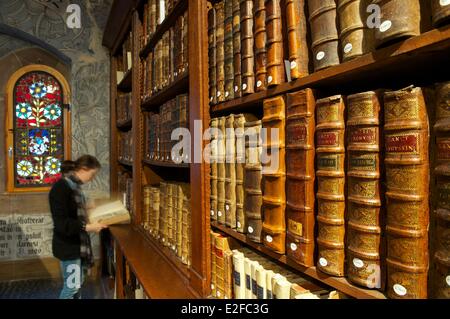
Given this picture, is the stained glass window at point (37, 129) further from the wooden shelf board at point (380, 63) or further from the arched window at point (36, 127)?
the wooden shelf board at point (380, 63)

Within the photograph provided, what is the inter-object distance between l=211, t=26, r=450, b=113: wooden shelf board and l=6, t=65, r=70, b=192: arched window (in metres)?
3.44

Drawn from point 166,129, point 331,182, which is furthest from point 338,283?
point 166,129

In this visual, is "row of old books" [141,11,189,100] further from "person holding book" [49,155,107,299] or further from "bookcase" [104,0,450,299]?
"person holding book" [49,155,107,299]

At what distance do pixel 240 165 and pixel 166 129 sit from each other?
0.78m

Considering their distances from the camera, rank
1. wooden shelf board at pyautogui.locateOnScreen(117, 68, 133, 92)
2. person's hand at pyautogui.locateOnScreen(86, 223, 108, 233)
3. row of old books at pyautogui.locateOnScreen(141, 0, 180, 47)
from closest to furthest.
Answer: row of old books at pyautogui.locateOnScreen(141, 0, 180, 47)
person's hand at pyautogui.locateOnScreen(86, 223, 108, 233)
wooden shelf board at pyautogui.locateOnScreen(117, 68, 133, 92)

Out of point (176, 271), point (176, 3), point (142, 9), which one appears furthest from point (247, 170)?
point (142, 9)

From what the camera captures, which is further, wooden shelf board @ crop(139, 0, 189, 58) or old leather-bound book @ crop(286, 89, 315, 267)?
wooden shelf board @ crop(139, 0, 189, 58)

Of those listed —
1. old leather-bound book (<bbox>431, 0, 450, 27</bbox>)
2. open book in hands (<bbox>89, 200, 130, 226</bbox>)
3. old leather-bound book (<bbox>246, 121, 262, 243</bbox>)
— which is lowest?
open book in hands (<bbox>89, 200, 130, 226</bbox>)

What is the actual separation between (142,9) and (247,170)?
1872 mm

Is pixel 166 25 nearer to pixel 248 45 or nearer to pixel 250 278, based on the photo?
pixel 248 45

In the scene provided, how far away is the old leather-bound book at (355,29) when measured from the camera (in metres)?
0.72

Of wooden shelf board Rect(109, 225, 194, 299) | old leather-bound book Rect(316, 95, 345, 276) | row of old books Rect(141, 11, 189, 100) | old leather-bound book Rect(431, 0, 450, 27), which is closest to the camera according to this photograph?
old leather-bound book Rect(431, 0, 450, 27)

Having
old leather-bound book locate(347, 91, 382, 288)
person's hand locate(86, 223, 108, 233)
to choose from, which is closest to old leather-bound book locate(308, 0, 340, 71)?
old leather-bound book locate(347, 91, 382, 288)

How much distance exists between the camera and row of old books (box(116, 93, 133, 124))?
9.39 feet
